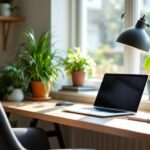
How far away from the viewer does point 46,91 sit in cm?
307

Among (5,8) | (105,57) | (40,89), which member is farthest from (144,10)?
(5,8)

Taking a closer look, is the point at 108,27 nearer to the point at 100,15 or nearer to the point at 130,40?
the point at 100,15

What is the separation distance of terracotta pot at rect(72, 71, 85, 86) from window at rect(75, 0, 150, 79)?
0.16m

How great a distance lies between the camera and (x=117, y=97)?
2.54m

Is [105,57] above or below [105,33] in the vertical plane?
below

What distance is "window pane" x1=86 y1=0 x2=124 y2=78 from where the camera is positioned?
3.12 metres

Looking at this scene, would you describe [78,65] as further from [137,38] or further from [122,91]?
[137,38]

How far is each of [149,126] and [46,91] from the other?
1.25m

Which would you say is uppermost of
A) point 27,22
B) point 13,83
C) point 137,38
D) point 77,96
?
point 27,22

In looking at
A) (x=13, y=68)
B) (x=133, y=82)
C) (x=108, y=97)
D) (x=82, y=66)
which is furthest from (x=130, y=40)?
(x=13, y=68)

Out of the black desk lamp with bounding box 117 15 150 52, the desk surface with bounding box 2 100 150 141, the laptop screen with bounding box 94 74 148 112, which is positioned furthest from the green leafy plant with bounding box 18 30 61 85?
the black desk lamp with bounding box 117 15 150 52

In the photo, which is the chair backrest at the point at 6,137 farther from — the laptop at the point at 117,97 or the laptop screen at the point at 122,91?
the laptop screen at the point at 122,91

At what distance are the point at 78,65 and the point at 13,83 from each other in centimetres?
52

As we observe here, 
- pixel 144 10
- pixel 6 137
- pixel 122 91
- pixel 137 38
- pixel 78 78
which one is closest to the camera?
pixel 6 137
